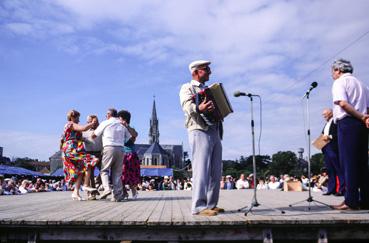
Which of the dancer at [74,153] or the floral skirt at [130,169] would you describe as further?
the floral skirt at [130,169]

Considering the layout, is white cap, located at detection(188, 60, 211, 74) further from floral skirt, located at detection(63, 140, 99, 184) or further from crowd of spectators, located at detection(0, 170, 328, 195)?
crowd of spectators, located at detection(0, 170, 328, 195)

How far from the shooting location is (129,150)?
830 centimetres

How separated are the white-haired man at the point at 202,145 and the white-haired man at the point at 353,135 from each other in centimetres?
166

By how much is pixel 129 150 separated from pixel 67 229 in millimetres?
4288

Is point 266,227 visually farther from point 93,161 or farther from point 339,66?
point 93,161

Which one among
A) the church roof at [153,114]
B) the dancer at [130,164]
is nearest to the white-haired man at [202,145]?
the dancer at [130,164]

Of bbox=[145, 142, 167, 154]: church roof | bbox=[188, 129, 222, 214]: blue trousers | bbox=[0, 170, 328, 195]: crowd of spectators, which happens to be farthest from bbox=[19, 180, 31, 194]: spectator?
bbox=[145, 142, 167, 154]: church roof

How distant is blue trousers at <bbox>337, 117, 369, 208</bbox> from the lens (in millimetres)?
4762

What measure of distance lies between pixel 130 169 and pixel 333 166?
485cm

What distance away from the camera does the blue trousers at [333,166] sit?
27.0 ft

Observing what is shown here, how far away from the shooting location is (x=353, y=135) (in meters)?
4.79

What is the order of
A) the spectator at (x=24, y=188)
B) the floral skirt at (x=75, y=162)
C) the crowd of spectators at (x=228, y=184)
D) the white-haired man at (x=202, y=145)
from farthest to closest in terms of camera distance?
1. the spectator at (x=24, y=188)
2. the crowd of spectators at (x=228, y=184)
3. the floral skirt at (x=75, y=162)
4. the white-haired man at (x=202, y=145)

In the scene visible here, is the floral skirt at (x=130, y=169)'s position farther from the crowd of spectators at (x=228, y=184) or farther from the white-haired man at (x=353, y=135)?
the white-haired man at (x=353, y=135)

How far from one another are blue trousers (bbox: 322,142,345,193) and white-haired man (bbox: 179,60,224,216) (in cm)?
444
